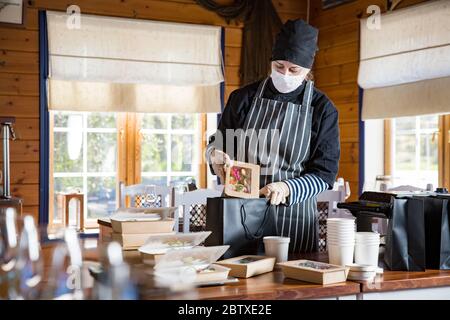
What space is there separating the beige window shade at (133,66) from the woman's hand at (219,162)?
324cm

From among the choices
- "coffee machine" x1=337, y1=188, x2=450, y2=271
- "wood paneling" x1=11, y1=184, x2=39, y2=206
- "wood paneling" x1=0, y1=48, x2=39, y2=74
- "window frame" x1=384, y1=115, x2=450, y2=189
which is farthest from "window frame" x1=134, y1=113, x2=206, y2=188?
"coffee machine" x1=337, y1=188, x2=450, y2=271

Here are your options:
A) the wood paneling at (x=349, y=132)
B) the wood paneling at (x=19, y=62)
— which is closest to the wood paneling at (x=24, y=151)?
the wood paneling at (x=19, y=62)

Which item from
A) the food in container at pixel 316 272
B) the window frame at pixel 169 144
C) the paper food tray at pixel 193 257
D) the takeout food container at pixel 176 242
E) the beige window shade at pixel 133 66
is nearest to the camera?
the paper food tray at pixel 193 257

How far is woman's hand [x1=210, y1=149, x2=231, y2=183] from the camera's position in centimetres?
224

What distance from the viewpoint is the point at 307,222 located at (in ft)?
7.88

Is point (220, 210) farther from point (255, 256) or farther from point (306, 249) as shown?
point (306, 249)

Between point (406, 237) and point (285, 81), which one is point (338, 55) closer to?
point (285, 81)

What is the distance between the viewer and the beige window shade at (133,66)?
5270mm

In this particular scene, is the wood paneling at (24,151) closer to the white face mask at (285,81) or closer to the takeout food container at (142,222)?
the takeout food container at (142,222)

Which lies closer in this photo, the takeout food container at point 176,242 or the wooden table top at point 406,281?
the wooden table top at point 406,281

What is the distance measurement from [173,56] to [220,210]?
382 centimetres

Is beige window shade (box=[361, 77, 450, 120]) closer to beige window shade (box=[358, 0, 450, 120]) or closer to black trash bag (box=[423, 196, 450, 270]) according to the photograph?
beige window shade (box=[358, 0, 450, 120])

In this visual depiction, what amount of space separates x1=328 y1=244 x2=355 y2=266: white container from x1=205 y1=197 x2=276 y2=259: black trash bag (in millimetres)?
305
